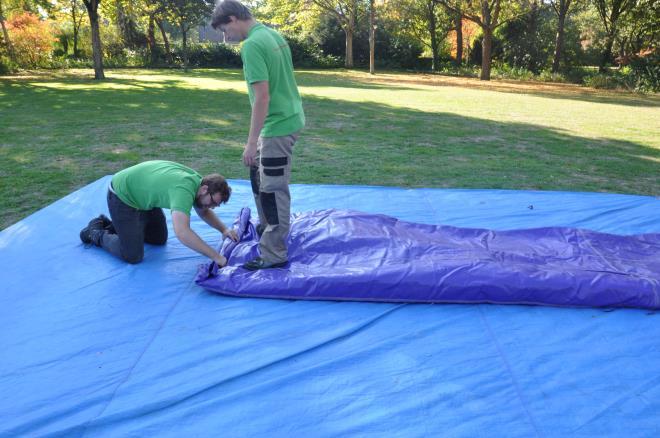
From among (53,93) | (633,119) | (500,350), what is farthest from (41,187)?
(633,119)

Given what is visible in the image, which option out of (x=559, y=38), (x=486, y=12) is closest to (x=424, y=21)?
(x=486, y=12)

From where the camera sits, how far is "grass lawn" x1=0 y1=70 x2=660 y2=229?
19.8 feet

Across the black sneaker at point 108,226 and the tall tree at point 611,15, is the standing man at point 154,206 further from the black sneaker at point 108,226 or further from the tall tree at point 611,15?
the tall tree at point 611,15

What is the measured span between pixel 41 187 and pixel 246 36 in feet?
12.7

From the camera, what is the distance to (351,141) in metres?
8.41

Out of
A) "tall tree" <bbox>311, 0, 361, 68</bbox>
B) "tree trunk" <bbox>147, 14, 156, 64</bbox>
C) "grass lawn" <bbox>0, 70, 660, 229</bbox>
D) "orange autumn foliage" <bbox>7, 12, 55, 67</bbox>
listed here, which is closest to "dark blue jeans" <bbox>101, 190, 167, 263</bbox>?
"grass lawn" <bbox>0, 70, 660, 229</bbox>

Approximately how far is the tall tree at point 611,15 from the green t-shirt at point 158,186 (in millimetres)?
27435

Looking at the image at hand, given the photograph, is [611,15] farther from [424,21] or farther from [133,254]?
[133,254]

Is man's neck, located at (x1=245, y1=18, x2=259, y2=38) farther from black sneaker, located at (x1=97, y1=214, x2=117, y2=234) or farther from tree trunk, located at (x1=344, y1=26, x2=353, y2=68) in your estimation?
tree trunk, located at (x1=344, y1=26, x2=353, y2=68)

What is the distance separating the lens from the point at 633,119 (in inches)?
479

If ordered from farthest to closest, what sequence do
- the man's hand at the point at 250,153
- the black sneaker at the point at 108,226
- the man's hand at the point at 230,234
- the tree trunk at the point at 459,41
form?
the tree trunk at the point at 459,41 < the black sneaker at the point at 108,226 < the man's hand at the point at 230,234 < the man's hand at the point at 250,153

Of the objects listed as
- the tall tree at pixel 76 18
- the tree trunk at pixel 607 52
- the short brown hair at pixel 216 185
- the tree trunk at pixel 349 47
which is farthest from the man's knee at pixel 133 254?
the tree trunk at pixel 349 47

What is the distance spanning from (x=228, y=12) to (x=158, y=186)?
1.20 metres

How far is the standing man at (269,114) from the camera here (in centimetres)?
287
